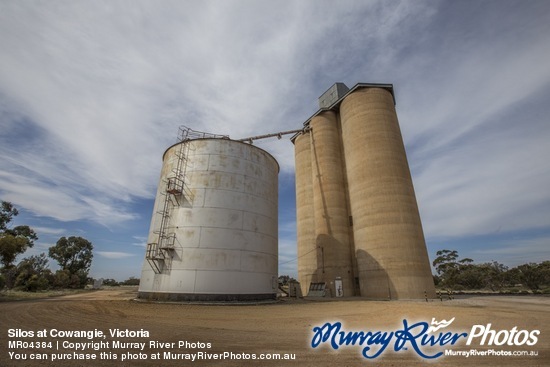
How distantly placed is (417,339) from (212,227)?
14.4m

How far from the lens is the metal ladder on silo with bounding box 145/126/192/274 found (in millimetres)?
18562

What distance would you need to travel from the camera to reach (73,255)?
2263 inches

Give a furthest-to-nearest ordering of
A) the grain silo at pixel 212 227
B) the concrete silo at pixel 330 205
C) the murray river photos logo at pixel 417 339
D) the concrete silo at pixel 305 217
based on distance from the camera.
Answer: the concrete silo at pixel 305 217, the concrete silo at pixel 330 205, the grain silo at pixel 212 227, the murray river photos logo at pixel 417 339

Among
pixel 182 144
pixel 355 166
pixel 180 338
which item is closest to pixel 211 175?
pixel 182 144

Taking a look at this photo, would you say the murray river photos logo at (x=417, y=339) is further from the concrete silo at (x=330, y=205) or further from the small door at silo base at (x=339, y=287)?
the concrete silo at (x=330, y=205)

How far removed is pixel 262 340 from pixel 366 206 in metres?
24.5

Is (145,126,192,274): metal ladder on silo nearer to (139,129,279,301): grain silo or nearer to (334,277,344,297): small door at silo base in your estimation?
(139,129,279,301): grain silo

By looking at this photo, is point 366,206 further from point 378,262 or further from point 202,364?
point 202,364

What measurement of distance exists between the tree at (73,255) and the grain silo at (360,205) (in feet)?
171

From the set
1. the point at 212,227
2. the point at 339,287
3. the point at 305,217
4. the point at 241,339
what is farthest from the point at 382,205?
the point at 241,339

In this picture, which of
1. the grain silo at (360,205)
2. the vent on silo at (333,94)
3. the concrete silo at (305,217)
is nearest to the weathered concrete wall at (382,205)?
the grain silo at (360,205)

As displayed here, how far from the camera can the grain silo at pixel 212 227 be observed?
58.5 feet

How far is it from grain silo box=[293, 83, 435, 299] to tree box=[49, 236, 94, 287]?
52183 mm

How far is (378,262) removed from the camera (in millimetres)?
27172
